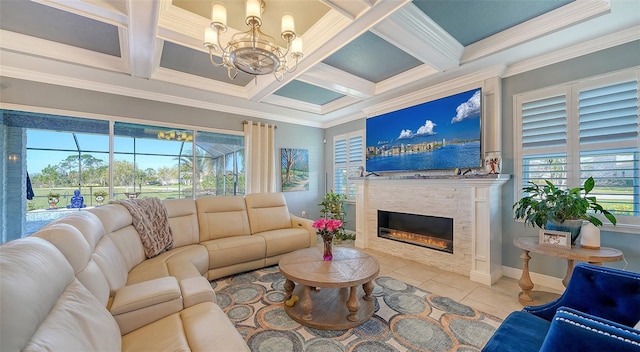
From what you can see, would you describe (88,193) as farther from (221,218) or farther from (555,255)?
(555,255)

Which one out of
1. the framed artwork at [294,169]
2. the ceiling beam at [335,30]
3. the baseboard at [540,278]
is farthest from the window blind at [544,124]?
the framed artwork at [294,169]

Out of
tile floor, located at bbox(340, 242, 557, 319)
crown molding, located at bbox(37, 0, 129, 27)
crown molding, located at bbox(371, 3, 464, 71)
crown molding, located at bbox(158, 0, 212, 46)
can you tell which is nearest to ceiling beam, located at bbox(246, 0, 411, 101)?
crown molding, located at bbox(371, 3, 464, 71)

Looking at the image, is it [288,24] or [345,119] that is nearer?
[288,24]

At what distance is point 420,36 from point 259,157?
3.45 metres

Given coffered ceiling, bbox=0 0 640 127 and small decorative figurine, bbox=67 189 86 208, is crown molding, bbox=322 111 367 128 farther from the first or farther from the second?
small decorative figurine, bbox=67 189 86 208

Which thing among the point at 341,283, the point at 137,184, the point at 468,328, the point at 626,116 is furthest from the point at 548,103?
the point at 137,184

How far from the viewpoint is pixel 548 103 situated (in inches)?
105

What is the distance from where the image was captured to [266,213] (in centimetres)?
373

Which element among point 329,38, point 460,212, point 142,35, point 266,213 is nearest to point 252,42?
point 329,38

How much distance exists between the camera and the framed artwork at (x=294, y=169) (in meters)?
5.23

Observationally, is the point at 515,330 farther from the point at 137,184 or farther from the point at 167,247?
the point at 137,184

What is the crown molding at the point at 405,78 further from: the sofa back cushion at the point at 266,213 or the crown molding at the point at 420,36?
the sofa back cushion at the point at 266,213

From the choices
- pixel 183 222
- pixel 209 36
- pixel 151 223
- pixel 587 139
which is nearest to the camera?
pixel 209 36

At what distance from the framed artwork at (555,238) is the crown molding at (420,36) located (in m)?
2.06
